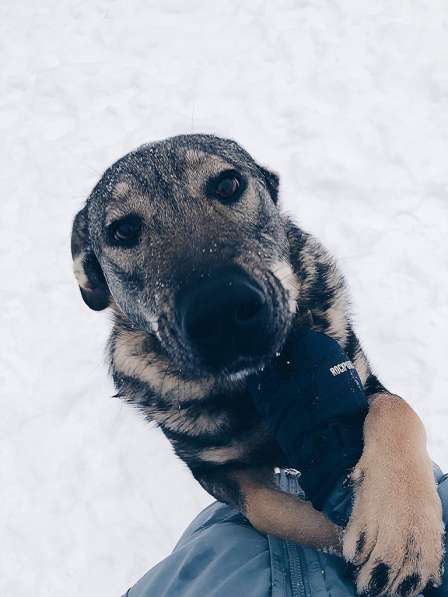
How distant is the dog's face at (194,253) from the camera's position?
207 centimetres

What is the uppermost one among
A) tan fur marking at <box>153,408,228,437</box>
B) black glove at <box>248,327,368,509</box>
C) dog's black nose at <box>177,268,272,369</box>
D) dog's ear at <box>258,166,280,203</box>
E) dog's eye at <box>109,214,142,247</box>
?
dog's eye at <box>109,214,142,247</box>

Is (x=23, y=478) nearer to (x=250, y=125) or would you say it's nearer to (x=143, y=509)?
(x=143, y=509)

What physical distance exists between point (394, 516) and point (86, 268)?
2.02 m

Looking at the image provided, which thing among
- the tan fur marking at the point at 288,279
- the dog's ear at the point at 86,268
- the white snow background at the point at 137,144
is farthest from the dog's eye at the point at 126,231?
the white snow background at the point at 137,144

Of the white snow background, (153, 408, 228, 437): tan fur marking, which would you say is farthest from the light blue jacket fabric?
the white snow background

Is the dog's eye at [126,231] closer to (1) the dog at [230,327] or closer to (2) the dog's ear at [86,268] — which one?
(1) the dog at [230,327]

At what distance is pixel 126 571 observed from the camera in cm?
358

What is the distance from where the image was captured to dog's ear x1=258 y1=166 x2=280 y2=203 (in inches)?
119

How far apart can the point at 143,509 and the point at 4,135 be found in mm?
4432

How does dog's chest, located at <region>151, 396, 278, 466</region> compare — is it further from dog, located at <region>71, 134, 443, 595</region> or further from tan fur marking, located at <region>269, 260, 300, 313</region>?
tan fur marking, located at <region>269, 260, 300, 313</region>

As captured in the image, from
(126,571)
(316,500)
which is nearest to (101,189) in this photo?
(316,500)

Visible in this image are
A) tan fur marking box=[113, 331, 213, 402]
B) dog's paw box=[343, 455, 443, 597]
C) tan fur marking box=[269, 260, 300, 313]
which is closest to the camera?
dog's paw box=[343, 455, 443, 597]

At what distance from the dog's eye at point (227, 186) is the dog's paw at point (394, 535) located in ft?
4.59

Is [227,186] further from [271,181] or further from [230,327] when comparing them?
[230,327]
